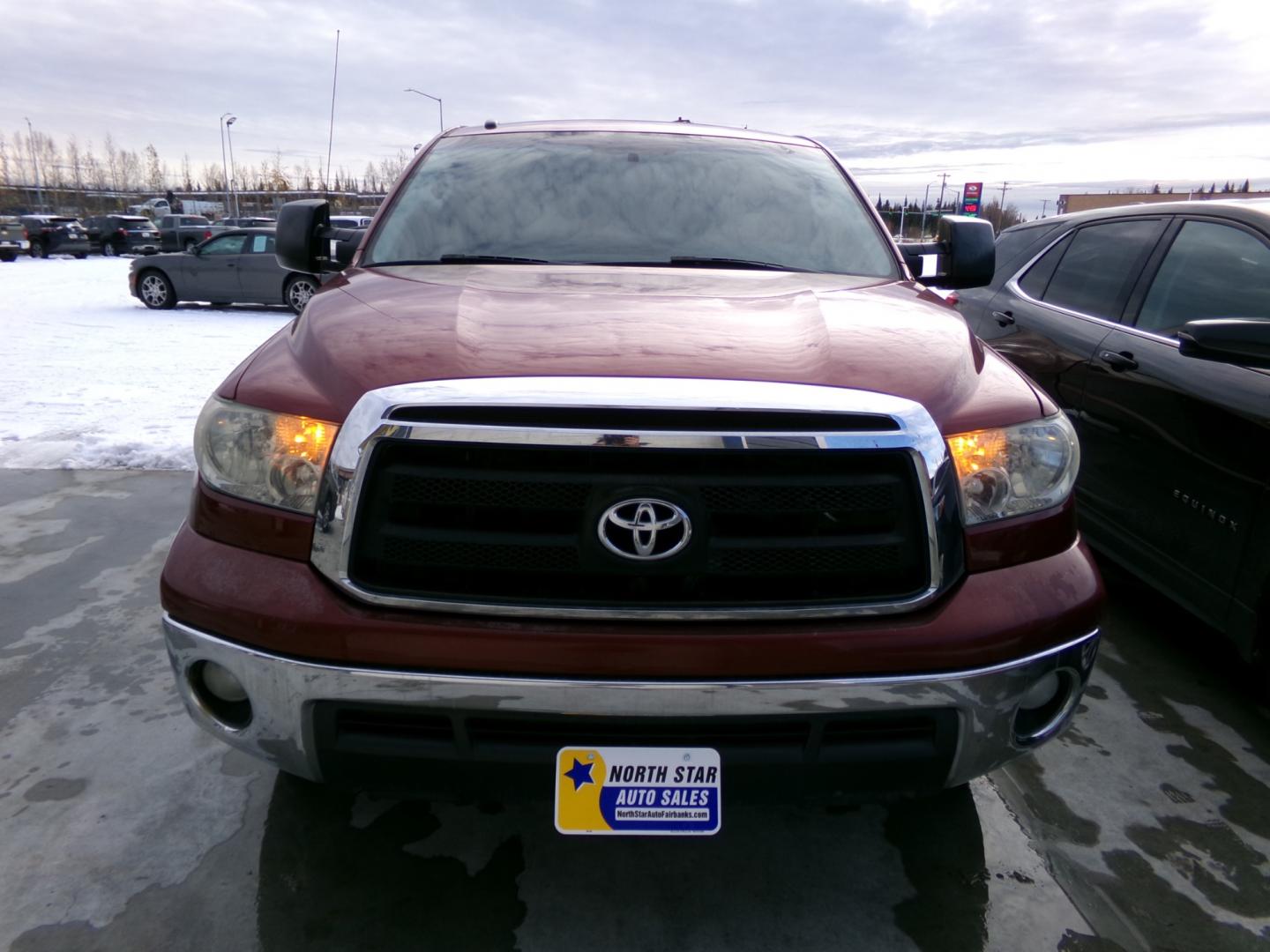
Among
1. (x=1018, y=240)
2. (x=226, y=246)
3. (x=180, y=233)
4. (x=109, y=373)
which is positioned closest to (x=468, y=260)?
(x=1018, y=240)

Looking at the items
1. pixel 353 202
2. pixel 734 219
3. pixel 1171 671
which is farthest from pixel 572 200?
pixel 353 202

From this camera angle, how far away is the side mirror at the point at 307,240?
3.33m

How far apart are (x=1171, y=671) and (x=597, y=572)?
2.68m

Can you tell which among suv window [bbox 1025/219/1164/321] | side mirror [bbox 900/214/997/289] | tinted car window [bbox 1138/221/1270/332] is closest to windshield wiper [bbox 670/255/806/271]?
side mirror [bbox 900/214/997/289]

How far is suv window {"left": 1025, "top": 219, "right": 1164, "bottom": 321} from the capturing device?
12.8 feet

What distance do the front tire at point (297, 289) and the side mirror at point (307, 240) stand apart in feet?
40.2

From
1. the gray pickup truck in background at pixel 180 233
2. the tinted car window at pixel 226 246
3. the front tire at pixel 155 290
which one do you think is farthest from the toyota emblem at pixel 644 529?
the gray pickup truck in background at pixel 180 233

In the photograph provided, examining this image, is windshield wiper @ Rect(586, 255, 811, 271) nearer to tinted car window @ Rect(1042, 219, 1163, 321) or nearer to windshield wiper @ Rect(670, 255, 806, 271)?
windshield wiper @ Rect(670, 255, 806, 271)

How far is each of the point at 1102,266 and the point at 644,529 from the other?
11.1ft

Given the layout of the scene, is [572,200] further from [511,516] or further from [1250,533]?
[1250,533]

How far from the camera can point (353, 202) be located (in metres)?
73.8

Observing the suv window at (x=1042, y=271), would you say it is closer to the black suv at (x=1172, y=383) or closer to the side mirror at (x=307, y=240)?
the black suv at (x=1172, y=383)

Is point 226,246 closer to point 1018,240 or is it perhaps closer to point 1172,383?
point 1018,240

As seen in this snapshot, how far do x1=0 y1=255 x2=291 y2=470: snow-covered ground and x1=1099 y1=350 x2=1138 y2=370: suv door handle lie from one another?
4898 mm
